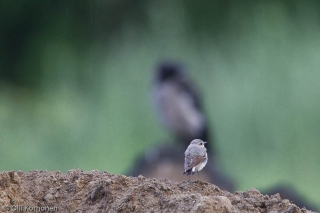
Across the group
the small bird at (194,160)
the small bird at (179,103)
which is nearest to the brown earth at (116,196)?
the small bird at (194,160)

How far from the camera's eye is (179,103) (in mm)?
6578

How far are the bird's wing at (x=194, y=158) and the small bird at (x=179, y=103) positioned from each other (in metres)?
1.93

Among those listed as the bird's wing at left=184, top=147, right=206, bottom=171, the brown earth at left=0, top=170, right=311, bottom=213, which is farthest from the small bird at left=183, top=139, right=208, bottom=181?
the brown earth at left=0, top=170, right=311, bottom=213

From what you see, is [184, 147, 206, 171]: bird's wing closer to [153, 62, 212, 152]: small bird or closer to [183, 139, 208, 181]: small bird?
[183, 139, 208, 181]: small bird

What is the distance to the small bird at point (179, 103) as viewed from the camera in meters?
6.52

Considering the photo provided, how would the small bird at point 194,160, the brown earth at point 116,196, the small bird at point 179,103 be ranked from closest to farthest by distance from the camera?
1. the brown earth at point 116,196
2. the small bird at point 194,160
3. the small bird at point 179,103

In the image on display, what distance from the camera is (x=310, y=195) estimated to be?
6352 mm

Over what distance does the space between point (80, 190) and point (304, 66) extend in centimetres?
378

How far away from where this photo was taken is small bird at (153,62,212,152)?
652 cm

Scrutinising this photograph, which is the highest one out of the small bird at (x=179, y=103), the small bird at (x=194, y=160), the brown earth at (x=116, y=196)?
the small bird at (x=179, y=103)

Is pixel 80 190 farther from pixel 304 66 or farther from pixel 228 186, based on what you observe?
pixel 304 66

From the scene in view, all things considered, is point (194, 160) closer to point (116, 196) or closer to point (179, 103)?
point (116, 196)

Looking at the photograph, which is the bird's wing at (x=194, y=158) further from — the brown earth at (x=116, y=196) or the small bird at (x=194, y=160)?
the brown earth at (x=116, y=196)

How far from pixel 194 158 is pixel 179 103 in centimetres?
218
